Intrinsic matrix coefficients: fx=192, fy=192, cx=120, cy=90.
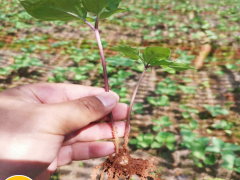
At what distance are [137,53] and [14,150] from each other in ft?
2.48

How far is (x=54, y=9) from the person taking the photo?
95cm

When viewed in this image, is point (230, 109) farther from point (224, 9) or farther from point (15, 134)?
point (224, 9)

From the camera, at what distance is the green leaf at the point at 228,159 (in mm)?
1403

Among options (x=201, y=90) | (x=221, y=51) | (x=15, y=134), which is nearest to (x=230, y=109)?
(x=201, y=90)

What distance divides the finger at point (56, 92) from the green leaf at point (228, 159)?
3.48ft

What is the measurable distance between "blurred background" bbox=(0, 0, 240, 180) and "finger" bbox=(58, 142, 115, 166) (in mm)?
257

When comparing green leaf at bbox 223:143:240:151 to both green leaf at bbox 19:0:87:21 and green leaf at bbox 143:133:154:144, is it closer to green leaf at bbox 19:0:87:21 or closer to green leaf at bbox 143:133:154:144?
green leaf at bbox 143:133:154:144

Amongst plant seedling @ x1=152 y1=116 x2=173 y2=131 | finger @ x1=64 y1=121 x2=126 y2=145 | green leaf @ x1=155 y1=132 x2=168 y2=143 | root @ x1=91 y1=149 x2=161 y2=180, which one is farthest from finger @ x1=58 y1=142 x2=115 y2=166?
plant seedling @ x1=152 y1=116 x2=173 y2=131

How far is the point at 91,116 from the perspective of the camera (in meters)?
1.04

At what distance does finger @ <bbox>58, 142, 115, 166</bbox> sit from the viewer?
1.38 m

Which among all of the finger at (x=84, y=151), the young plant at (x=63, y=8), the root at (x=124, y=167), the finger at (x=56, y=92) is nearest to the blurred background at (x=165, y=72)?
the finger at (x=84, y=151)

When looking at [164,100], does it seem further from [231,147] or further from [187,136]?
[231,147]

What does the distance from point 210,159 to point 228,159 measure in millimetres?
142

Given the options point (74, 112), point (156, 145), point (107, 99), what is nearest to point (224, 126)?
point (156, 145)
